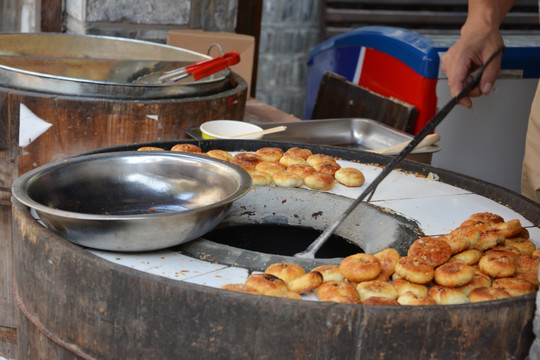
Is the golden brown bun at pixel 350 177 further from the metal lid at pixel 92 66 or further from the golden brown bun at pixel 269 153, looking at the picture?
the metal lid at pixel 92 66

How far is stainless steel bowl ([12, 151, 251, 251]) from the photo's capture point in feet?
4.70

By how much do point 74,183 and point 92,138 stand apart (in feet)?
2.59

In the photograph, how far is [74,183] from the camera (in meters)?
1.68

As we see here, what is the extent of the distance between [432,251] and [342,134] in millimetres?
1840

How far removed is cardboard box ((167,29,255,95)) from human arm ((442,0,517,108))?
63.4 inches

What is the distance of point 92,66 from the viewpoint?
120 inches

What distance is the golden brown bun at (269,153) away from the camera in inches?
85.8

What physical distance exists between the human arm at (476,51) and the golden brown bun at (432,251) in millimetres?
944

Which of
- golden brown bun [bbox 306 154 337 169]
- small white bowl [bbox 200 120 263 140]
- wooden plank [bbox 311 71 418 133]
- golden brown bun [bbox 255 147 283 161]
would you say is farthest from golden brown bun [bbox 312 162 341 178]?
wooden plank [bbox 311 71 418 133]

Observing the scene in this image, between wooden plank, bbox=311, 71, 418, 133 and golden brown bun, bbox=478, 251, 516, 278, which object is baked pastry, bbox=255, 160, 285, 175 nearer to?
golden brown bun, bbox=478, 251, 516, 278

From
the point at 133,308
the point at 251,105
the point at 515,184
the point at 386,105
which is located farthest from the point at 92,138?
the point at 515,184

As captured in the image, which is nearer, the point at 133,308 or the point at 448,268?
the point at 133,308

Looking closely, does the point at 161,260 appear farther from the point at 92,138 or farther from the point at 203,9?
the point at 203,9

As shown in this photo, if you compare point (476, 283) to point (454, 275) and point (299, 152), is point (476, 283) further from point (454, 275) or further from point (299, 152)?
point (299, 152)
